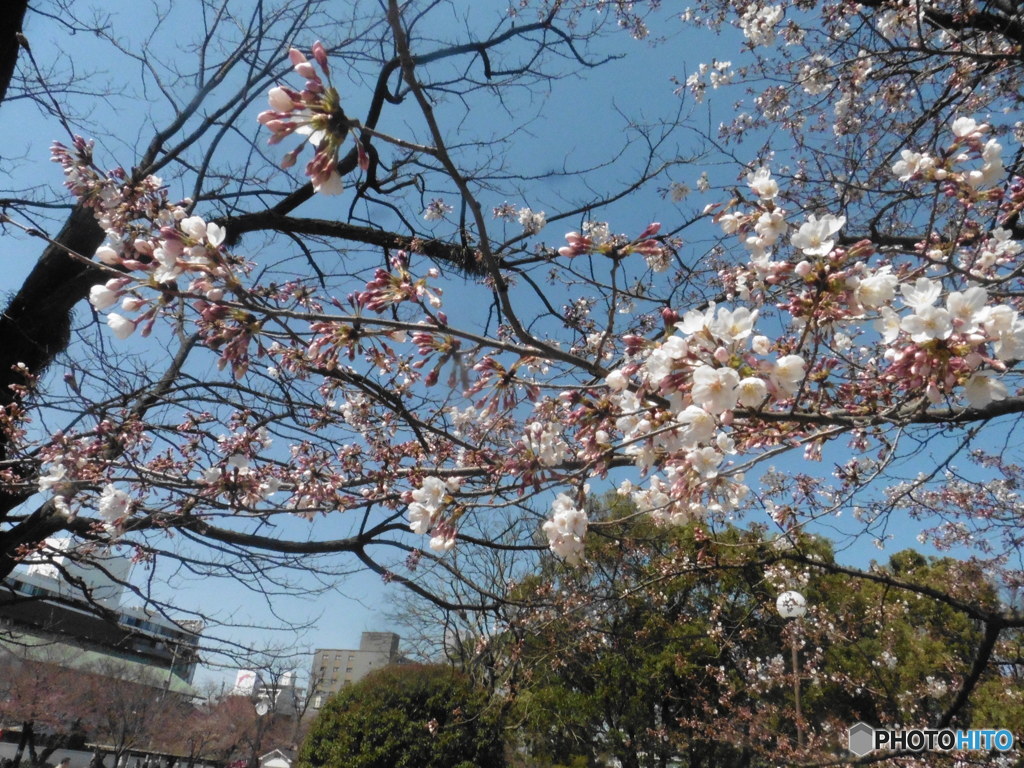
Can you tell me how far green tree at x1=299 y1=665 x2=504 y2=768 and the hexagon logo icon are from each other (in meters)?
4.48

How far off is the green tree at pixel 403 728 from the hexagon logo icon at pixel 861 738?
4477 millimetres

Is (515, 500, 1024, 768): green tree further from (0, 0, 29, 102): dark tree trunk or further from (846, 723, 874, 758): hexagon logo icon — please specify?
(0, 0, 29, 102): dark tree trunk

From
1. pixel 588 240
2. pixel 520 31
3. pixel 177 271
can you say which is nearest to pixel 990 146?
pixel 588 240

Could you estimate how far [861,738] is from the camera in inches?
284

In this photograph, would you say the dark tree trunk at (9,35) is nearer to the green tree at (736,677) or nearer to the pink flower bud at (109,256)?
the pink flower bud at (109,256)

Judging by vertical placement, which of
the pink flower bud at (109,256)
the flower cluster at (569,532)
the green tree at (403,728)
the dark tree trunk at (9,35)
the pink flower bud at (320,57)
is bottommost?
the green tree at (403,728)

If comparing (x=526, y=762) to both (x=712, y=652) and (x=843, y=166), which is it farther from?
(x=843, y=166)

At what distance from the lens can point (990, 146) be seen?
1.83 meters

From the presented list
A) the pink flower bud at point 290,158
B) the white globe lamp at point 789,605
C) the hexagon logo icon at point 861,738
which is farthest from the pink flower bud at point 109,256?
the hexagon logo icon at point 861,738

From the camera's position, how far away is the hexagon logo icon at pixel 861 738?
681 cm

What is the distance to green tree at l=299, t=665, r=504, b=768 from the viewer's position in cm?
827

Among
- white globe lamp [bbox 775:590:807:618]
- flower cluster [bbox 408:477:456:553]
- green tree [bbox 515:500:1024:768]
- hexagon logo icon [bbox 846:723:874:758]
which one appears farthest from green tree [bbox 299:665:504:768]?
flower cluster [bbox 408:477:456:553]

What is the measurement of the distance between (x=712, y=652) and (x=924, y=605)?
4.27m

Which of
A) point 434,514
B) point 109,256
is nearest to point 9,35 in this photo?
point 109,256
